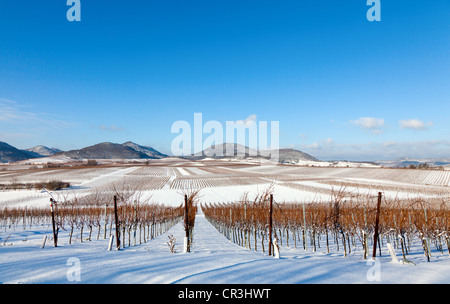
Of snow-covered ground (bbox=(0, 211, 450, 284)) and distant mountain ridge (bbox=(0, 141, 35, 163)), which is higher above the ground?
distant mountain ridge (bbox=(0, 141, 35, 163))

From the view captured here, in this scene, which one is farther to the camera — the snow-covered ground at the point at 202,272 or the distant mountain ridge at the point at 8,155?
the distant mountain ridge at the point at 8,155

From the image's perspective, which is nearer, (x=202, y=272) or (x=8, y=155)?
(x=202, y=272)

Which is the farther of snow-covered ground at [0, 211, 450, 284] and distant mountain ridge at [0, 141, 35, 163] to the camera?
distant mountain ridge at [0, 141, 35, 163]

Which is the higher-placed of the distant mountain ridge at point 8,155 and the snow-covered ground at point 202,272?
the distant mountain ridge at point 8,155

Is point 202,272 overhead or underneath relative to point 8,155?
underneath
